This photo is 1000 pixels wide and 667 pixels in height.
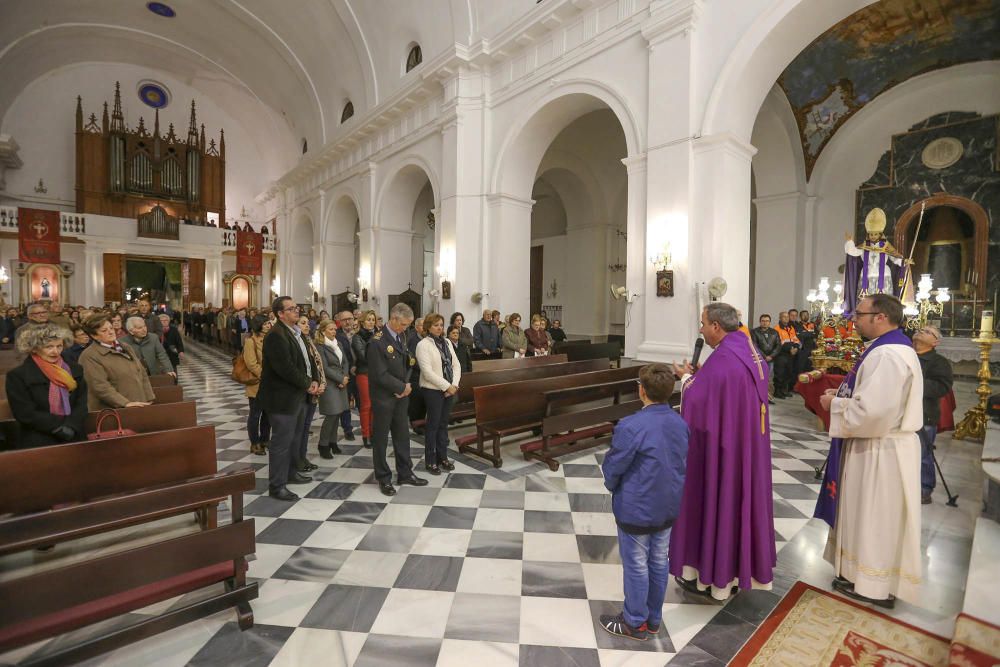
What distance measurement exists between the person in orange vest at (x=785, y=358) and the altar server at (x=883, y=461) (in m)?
6.80

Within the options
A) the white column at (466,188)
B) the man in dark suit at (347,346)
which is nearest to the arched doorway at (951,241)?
the white column at (466,188)

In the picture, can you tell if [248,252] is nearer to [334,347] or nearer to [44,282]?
[44,282]

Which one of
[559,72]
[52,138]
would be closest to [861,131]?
[559,72]

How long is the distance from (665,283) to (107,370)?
23.3ft

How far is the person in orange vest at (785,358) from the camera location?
891 cm

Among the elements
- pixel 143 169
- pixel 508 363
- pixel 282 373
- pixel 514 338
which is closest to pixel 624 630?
pixel 282 373

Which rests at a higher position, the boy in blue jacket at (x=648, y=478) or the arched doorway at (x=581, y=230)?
the arched doorway at (x=581, y=230)

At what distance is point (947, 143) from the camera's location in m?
10.6

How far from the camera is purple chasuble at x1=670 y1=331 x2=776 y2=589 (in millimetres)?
2590

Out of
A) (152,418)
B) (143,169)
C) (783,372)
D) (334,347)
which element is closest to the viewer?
(152,418)

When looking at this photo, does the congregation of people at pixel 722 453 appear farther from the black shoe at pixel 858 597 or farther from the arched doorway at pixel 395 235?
the arched doorway at pixel 395 235

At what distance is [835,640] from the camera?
7.98 ft

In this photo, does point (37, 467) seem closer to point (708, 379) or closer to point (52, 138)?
point (708, 379)

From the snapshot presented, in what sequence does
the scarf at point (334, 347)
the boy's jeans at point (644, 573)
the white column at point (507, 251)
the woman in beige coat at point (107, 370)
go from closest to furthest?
the boy's jeans at point (644, 573) < the woman in beige coat at point (107, 370) < the scarf at point (334, 347) < the white column at point (507, 251)
